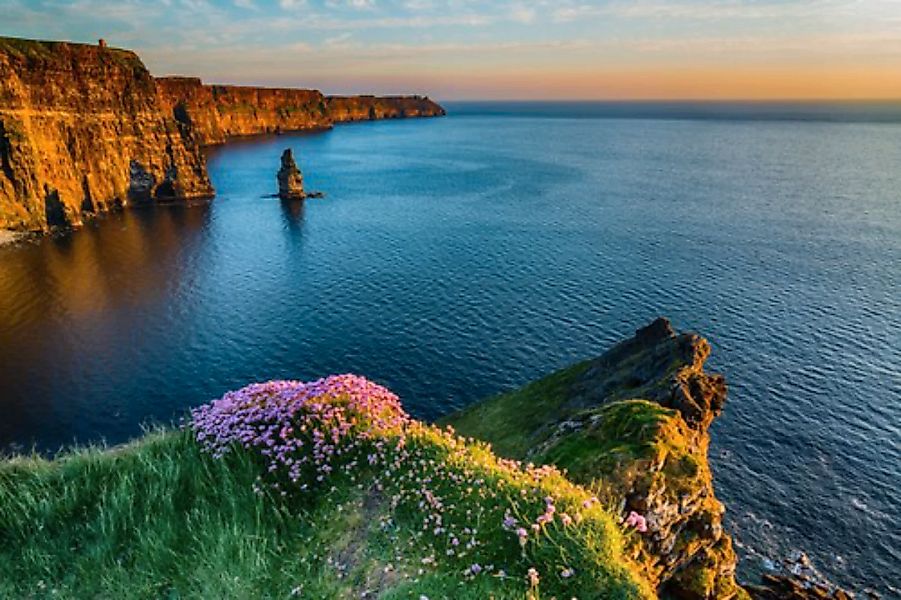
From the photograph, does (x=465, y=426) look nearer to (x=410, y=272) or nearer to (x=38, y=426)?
(x=38, y=426)

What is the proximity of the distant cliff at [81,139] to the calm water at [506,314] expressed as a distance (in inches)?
333

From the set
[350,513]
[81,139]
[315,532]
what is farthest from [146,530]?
[81,139]

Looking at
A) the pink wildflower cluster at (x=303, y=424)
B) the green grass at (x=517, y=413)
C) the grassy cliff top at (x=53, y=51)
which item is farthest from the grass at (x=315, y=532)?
the grassy cliff top at (x=53, y=51)

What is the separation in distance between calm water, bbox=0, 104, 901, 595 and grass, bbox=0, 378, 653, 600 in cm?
2826

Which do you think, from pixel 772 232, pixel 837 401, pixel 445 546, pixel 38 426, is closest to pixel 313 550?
pixel 445 546

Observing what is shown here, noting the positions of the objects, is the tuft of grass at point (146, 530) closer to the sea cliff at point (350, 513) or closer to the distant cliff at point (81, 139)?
the sea cliff at point (350, 513)

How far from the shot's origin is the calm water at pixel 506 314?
1507 inches

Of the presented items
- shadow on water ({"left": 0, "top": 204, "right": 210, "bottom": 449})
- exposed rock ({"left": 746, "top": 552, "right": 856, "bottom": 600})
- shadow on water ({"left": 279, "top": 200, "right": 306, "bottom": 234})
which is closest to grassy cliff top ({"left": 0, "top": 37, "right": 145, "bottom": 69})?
shadow on water ({"left": 0, "top": 204, "right": 210, "bottom": 449})

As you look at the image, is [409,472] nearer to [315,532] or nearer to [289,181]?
[315,532]

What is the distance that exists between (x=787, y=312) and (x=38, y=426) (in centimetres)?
6963

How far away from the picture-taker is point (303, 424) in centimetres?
1258

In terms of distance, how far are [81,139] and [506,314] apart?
3497 inches

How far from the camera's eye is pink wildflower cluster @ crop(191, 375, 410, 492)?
38.6 feet

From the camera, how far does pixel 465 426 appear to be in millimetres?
38500
